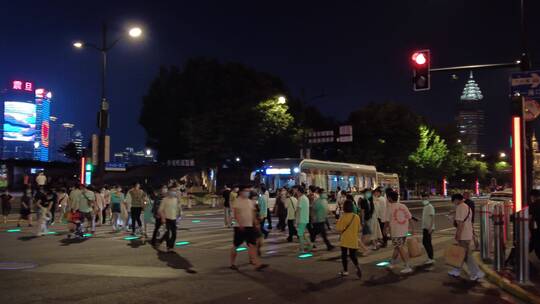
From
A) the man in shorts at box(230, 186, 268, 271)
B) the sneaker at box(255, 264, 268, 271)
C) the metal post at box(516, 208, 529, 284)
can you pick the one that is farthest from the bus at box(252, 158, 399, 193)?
the metal post at box(516, 208, 529, 284)

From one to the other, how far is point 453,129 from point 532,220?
7820 centimetres

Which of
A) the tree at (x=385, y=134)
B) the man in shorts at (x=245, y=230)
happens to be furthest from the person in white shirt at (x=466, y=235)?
the tree at (x=385, y=134)

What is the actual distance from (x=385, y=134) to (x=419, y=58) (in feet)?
155

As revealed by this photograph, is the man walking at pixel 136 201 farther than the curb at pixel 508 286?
Yes

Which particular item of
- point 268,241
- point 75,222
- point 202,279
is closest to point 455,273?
point 202,279

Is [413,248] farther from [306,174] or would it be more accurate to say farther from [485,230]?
[306,174]

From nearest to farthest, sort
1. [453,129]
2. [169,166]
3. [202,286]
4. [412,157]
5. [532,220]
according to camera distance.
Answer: [202,286]
[532,220]
[169,166]
[412,157]
[453,129]

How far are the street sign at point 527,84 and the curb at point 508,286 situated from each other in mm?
3924

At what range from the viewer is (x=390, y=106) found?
207 feet

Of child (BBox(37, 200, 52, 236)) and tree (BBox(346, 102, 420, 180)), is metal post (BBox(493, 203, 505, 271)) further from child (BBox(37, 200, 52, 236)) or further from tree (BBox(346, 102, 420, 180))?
tree (BBox(346, 102, 420, 180))

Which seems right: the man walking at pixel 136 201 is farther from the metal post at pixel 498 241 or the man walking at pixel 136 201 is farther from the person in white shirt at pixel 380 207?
the metal post at pixel 498 241

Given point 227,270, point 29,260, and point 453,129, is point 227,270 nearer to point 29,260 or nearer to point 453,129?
point 29,260

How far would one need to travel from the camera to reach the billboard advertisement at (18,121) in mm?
76250

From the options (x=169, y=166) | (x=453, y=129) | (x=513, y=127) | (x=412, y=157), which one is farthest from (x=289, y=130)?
(x=453, y=129)
